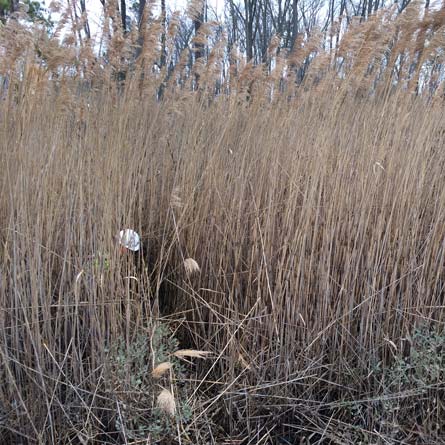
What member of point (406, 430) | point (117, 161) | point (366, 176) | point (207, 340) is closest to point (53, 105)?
point (117, 161)

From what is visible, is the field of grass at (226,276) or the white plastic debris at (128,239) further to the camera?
the white plastic debris at (128,239)

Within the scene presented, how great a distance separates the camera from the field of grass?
3.94 ft

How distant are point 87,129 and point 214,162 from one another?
0.49 meters

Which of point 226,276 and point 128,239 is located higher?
point 128,239

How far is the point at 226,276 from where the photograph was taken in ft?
4.89

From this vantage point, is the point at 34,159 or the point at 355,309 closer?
the point at 34,159

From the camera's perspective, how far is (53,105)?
146 centimetres

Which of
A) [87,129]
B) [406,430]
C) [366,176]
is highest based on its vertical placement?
[87,129]

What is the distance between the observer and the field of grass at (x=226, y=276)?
3.94ft

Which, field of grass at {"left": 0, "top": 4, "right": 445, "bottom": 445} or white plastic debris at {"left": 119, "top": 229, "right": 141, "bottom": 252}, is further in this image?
white plastic debris at {"left": 119, "top": 229, "right": 141, "bottom": 252}

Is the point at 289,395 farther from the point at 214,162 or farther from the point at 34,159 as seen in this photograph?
the point at 34,159

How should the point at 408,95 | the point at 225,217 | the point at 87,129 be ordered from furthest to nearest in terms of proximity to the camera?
the point at 408,95 → the point at 225,217 → the point at 87,129

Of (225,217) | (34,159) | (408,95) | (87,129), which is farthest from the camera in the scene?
(408,95)

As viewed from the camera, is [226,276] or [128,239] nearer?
[128,239]
